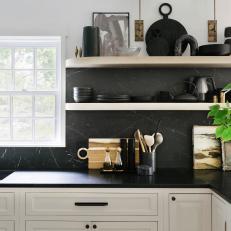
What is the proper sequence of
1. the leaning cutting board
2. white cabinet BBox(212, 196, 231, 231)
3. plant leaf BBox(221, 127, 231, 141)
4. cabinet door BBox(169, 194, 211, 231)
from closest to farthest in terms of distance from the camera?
plant leaf BBox(221, 127, 231, 141) < white cabinet BBox(212, 196, 231, 231) < cabinet door BBox(169, 194, 211, 231) < the leaning cutting board

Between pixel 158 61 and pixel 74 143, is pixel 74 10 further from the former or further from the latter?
pixel 74 143

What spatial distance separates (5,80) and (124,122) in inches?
46.8

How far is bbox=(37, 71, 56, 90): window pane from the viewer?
3.72 m

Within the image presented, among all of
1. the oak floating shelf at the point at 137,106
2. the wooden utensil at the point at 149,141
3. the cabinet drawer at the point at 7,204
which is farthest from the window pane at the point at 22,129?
the wooden utensil at the point at 149,141

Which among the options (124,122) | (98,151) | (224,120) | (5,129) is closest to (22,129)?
(5,129)

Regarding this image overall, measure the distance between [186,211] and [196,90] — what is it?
3.60 feet

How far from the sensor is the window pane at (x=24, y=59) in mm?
3717

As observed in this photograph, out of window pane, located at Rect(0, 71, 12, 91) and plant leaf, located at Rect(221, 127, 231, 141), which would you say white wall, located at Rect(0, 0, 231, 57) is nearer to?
window pane, located at Rect(0, 71, 12, 91)

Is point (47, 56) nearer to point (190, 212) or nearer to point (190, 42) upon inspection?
point (190, 42)

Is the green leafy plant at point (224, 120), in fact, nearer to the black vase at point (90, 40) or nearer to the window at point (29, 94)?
the black vase at point (90, 40)

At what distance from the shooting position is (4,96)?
372 cm

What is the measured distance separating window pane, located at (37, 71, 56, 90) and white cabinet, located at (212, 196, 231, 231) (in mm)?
1811

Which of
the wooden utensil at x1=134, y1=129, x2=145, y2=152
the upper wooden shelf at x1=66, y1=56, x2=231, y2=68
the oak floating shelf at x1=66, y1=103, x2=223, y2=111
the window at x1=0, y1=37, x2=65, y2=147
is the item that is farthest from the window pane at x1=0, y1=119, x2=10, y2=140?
the wooden utensil at x1=134, y1=129, x2=145, y2=152

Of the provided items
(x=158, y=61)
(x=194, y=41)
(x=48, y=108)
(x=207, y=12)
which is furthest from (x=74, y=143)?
(x=207, y=12)
